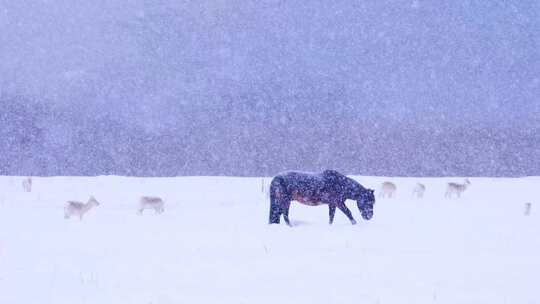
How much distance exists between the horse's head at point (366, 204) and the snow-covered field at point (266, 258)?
49cm

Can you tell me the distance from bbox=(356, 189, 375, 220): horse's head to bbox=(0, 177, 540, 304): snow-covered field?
489mm

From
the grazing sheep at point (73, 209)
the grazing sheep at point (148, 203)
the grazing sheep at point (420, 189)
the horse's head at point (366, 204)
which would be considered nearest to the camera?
the horse's head at point (366, 204)

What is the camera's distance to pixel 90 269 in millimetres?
7551

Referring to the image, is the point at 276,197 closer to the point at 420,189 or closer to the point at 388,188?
the point at 388,188

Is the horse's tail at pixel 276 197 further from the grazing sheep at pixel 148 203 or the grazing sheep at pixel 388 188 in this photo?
the grazing sheep at pixel 388 188

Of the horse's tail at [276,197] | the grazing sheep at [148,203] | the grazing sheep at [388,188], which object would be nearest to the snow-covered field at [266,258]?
the horse's tail at [276,197]

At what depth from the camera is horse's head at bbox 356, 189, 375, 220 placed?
14.7 meters

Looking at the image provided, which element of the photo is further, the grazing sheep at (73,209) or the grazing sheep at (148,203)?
the grazing sheep at (148,203)

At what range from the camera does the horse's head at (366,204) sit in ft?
48.3

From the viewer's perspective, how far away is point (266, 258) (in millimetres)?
8562

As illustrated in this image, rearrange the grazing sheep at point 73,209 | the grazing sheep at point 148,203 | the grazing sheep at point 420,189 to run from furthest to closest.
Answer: the grazing sheep at point 420,189
the grazing sheep at point 148,203
the grazing sheep at point 73,209

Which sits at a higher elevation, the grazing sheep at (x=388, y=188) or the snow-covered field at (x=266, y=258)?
the grazing sheep at (x=388, y=188)

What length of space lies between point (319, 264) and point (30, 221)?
31.5 ft

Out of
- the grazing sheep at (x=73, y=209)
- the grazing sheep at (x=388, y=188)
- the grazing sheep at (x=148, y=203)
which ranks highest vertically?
the grazing sheep at (x=388, y=188)
